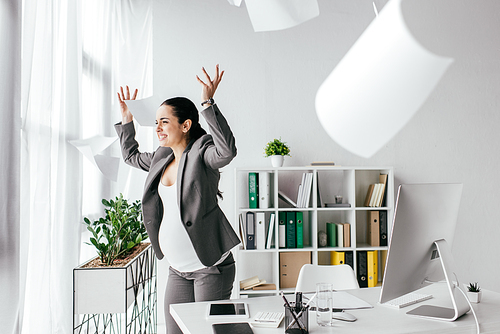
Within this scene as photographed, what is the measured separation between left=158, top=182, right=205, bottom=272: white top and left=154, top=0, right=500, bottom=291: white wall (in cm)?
149

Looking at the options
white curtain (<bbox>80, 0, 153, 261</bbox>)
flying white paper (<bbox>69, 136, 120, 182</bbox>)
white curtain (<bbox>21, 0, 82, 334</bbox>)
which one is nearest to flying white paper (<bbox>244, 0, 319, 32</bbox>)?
white curtain (<bbox>21, 0, 82, 334</bbox>)

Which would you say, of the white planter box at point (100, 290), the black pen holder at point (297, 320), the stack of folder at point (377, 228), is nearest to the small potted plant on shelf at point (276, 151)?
the stack of folder at point (377, 228)

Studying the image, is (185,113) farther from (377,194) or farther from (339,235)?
(377,194)

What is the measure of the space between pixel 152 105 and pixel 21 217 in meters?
1.15

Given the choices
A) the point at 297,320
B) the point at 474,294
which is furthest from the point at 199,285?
the point at 474,294

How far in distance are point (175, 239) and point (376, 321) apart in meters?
1.08

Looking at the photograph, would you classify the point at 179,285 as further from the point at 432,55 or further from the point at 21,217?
the point at 432,55

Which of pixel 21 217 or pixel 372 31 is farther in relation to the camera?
pixel 21 217

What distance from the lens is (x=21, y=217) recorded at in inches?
72.3

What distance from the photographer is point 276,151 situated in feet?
Result: 12.0

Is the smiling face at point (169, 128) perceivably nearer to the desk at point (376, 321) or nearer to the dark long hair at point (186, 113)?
the dark long hair at point (186, 113)

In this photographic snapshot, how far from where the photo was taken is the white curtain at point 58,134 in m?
1.92

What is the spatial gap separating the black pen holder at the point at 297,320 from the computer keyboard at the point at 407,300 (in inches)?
23.0

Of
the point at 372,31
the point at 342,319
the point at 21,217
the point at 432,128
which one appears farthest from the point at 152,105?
the point at 432,128
